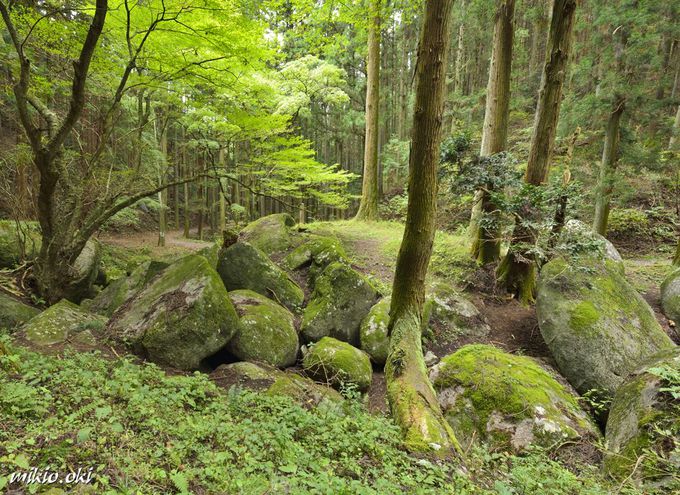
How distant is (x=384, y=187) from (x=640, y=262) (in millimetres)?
18419

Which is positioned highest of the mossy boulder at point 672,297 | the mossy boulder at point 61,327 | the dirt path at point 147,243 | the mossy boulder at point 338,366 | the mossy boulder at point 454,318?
the mossy boulder at point 672,297

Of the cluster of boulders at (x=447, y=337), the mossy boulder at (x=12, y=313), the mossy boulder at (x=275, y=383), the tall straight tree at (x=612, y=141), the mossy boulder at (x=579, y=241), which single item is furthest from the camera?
the tall straight tree at (x=612, y=141)

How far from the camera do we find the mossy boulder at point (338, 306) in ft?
19.7

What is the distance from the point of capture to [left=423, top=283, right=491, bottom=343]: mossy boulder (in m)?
6.11

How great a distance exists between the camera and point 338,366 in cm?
496

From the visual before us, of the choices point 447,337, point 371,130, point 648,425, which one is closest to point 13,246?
point 447,337

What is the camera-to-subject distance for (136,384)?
320 cm

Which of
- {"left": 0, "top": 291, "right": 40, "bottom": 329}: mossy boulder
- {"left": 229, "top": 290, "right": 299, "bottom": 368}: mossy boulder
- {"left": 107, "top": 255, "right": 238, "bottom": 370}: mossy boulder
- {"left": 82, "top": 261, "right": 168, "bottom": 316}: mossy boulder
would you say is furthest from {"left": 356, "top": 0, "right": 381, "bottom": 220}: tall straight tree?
{"left": 0, "top": 291, "right": 40, "bottom": 329}: mossy boulder

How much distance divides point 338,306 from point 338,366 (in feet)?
4.75

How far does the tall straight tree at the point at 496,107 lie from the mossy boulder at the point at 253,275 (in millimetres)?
4133

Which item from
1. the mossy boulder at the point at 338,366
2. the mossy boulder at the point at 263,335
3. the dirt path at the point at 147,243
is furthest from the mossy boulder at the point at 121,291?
the dirt path at the point at 147,243

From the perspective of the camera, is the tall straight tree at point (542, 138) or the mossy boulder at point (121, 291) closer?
the tall straight tree at point (542, 138)

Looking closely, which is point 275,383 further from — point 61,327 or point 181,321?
point 61,327

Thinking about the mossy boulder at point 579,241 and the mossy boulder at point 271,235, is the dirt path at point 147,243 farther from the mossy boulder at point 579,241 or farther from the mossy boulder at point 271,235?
the mossy boulder at point 579,241
